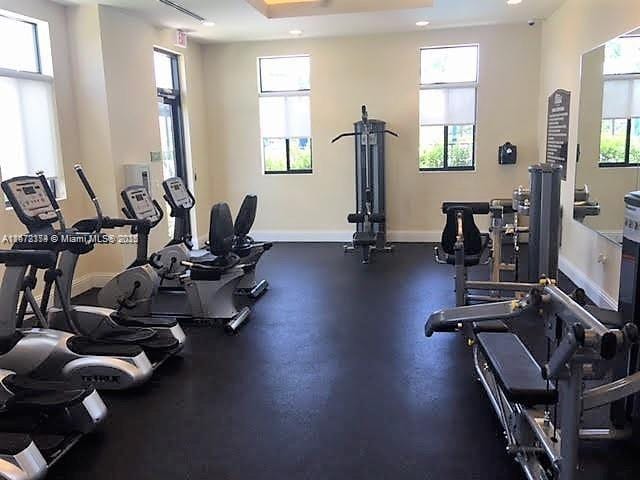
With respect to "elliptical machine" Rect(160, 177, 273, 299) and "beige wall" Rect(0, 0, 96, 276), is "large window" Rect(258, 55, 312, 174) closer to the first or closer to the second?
"elliptical machine" Rect(160, 177, 273, 299)

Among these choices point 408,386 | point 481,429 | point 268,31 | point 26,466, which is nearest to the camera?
point 26,466

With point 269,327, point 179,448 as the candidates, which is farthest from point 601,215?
point 179,448

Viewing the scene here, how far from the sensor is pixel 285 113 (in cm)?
788

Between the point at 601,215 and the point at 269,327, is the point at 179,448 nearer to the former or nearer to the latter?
the point at 269,327

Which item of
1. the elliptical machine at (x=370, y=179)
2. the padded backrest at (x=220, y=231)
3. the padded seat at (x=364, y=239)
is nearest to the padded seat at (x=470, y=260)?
the padded backrest at (x=220, y=231)

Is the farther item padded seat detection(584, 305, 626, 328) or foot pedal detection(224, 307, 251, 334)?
foot pedal detection(224, 307, 251, 334)

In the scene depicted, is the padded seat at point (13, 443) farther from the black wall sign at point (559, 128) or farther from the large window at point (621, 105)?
the black wall sign at point (559, 128)

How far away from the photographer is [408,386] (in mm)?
3336

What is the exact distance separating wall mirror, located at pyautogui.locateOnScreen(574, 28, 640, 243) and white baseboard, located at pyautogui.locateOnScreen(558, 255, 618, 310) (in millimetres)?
499

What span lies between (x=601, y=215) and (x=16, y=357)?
14.6 feet

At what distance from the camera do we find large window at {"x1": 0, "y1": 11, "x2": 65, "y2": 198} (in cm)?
477

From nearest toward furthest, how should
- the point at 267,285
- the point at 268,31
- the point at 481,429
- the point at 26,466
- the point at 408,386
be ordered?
the point at 26,466, the point at 481,429, the point at 408,386, the point at 267,285, the point at 268,31

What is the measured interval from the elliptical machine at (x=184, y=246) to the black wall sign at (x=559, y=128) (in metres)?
3.27

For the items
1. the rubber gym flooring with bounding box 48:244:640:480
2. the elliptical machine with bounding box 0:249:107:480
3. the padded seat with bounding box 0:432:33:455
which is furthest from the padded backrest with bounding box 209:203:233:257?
the padded seat with bounding box 0:432:33:455
